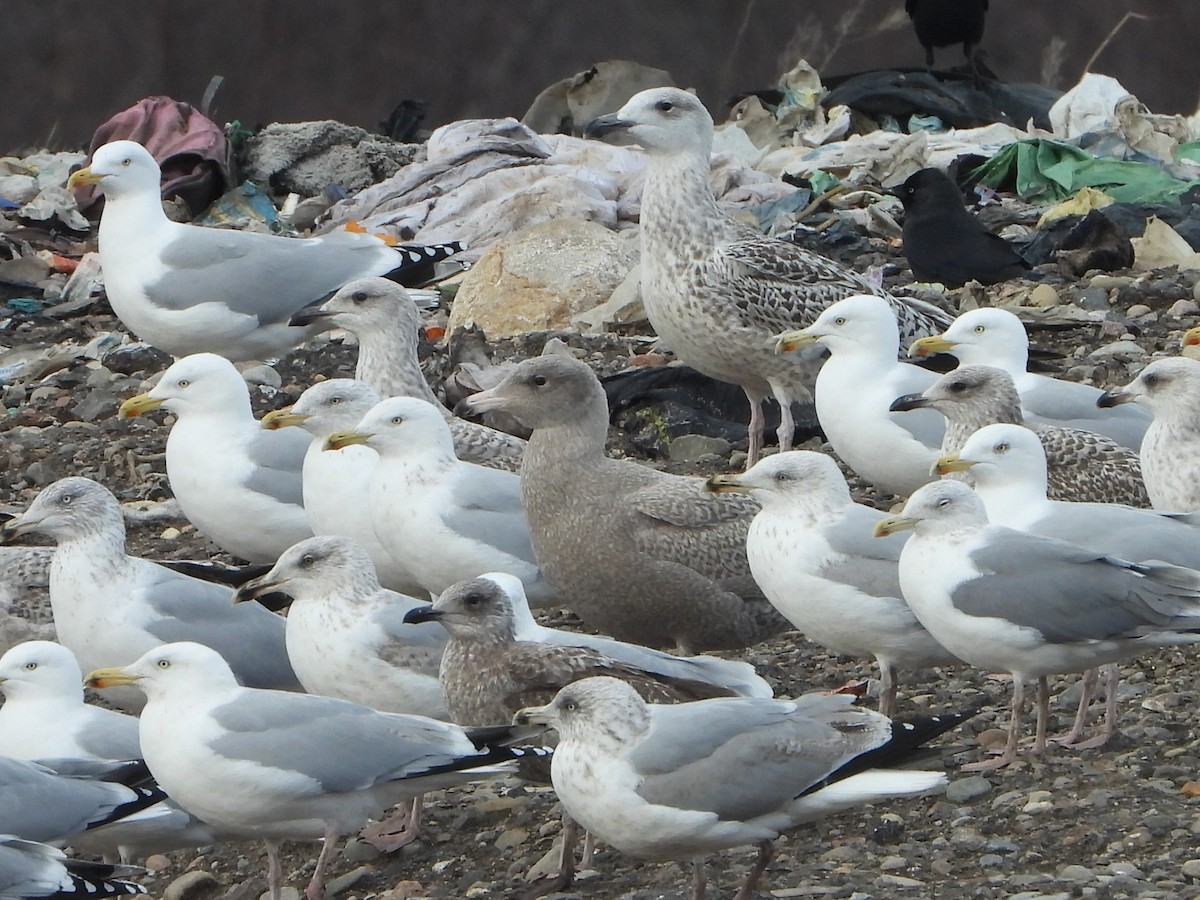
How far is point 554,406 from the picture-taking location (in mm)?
5977

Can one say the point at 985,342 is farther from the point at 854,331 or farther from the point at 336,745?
the point at 336,745

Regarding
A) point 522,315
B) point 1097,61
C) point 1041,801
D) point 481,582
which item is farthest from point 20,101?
point 1041,801

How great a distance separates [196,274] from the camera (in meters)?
8.40

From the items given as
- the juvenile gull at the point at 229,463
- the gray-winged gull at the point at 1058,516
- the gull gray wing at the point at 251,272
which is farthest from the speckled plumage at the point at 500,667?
the gull gray wing at the point at 251,272

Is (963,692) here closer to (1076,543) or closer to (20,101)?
(1076,543)

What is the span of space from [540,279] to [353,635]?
474 centimetres

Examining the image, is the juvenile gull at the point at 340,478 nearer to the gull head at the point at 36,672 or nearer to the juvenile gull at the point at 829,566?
the gull head at the point at 36,672

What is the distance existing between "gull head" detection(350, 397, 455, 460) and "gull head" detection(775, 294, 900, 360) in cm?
129

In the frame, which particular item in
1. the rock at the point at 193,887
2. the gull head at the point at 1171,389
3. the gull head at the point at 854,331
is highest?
the gull head at the point at 1171,389

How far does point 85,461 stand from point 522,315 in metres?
2.25

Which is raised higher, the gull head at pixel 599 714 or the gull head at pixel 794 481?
A: the gull head at pixel 794 481

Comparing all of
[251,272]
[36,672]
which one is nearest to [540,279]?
[251,272]

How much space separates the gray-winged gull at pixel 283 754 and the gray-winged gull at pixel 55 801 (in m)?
0.12

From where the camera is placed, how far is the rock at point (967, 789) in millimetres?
4773
